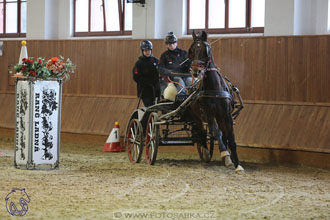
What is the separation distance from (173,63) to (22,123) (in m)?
2.56

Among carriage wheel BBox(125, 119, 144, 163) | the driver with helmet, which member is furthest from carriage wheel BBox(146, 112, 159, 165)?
Result: the driver with helmet

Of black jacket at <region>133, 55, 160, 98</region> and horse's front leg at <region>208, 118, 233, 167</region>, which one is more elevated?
black jacket at <region>133, 55, 160, 98</region>

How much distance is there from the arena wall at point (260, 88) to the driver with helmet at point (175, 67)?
191 centimetres

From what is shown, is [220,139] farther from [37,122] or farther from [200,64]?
[37,122]

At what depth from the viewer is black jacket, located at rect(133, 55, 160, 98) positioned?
10.6 m

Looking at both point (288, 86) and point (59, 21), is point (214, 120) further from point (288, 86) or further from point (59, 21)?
point (59, 21)

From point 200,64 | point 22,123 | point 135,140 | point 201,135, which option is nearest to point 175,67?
point 201,135

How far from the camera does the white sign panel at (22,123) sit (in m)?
9.13

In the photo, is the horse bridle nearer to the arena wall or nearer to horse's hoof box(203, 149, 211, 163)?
horse's hoof box(203, 149, 211, 163)

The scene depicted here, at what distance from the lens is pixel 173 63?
32.7ft

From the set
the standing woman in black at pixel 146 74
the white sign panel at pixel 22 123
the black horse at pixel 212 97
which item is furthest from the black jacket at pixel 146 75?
the white sign panel at pixel 22 123

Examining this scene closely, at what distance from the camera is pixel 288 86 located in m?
11.0

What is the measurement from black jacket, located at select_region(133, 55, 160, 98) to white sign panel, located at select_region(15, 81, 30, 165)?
84.3 inches

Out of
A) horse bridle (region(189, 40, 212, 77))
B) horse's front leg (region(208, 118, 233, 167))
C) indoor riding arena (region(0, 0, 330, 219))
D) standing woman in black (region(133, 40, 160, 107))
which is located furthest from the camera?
standing woman in black (region(133, 40, 160, 107))
